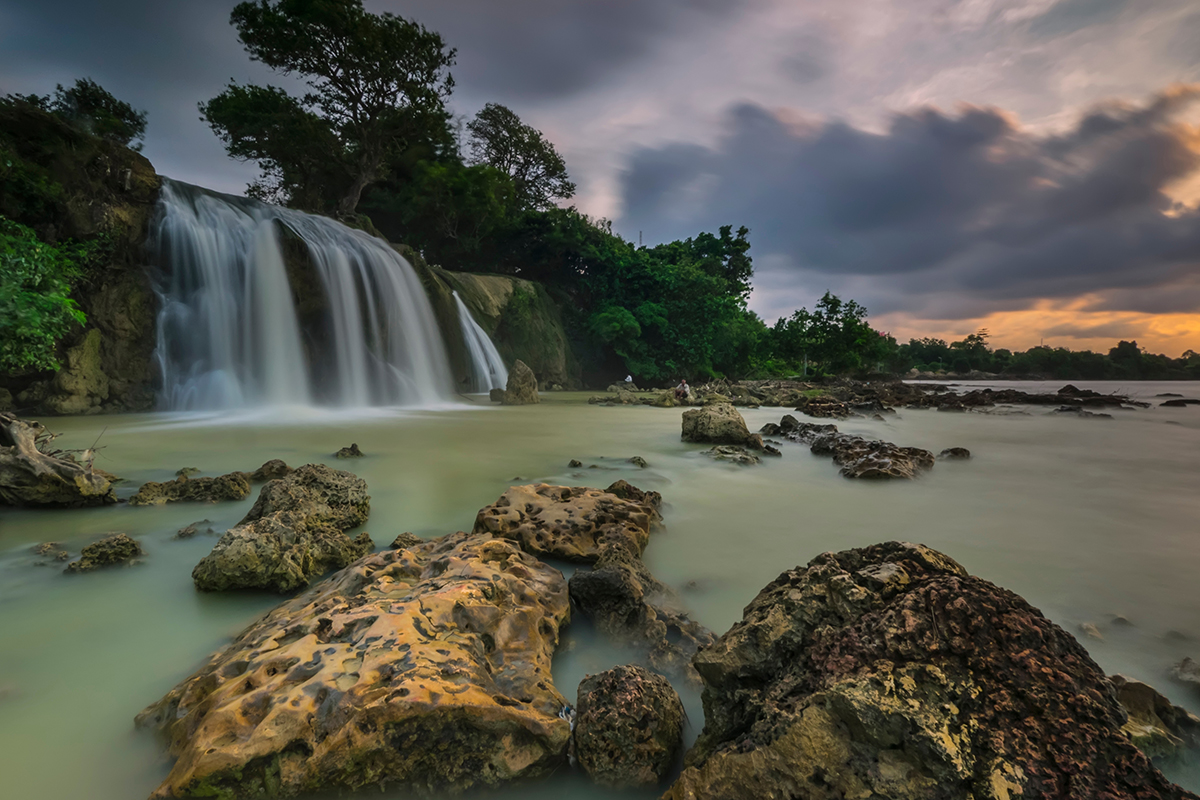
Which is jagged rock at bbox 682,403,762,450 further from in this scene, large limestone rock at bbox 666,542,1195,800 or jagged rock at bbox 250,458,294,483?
large limestone rock at bbox 666,542,1195,800

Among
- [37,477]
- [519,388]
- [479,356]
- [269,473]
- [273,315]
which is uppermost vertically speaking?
[273,315]

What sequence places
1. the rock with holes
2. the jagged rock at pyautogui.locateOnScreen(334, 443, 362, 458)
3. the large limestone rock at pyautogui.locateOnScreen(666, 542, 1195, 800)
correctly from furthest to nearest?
the jagged rock at pyautogui.locateOnScreen(334, 443, 362, 458)
the rock with holes
the large limestone rock at pyautogui.locateOnScreen(666, 542, 1195, 800)

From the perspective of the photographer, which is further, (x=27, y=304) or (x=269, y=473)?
(x=27, y=304)

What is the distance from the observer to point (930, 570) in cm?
150

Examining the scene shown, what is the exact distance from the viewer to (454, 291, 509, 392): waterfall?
18.1m

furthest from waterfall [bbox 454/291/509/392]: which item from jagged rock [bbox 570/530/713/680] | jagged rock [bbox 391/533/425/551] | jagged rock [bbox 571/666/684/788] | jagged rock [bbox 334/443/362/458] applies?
jagged rock [bbox 571/666/684/788]

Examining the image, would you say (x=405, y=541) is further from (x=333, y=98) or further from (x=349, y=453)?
(x=333, y=98)

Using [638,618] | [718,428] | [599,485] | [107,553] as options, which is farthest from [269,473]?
[718,428]

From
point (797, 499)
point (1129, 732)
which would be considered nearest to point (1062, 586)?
point (1129, 732)

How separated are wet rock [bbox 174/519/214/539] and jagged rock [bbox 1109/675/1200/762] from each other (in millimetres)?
4370

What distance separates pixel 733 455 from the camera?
612 cm

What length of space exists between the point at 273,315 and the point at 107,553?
11.7 meters

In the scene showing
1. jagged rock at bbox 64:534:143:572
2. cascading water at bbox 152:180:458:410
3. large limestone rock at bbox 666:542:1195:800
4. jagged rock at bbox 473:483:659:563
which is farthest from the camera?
cascading water at bbox 152:180:458:410

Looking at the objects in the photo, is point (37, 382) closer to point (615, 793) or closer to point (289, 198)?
point (615, 793)
